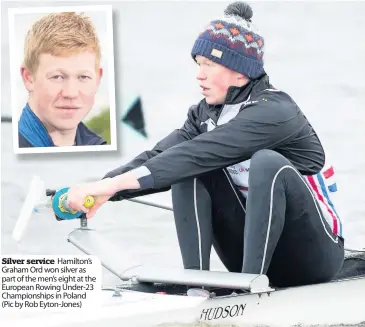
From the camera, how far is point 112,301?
4.28 feet

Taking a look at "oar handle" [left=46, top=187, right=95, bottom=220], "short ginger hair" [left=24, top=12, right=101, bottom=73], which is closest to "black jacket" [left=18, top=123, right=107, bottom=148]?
"short ginger hair" [left=24, top=12, right=101, bottom=73]

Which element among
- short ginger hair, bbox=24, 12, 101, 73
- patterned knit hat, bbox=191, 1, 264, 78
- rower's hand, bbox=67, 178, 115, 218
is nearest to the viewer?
rower's hand, bbox=67, 178, 115, 218

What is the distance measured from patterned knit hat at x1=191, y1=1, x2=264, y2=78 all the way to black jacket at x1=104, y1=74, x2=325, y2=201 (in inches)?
1.5

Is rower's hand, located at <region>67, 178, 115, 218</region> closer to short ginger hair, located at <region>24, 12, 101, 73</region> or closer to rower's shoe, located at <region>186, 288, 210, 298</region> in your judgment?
rower's shoe, located at <region>186, 288, 210, 298</region>

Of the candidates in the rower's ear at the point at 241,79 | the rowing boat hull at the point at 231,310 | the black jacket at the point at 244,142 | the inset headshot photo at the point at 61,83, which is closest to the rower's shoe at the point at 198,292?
the rowing boat hull at the point at 231,310

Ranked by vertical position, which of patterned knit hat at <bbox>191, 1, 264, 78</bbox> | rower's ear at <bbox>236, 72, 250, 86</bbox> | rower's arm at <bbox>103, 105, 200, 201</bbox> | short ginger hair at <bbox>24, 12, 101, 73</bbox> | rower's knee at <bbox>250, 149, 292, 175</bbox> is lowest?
rower's knee at <bbox>250, 149, 292, 175</bbox>

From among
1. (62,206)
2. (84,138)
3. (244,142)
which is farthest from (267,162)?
(84,138)

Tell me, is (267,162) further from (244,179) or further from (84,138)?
(84,138)

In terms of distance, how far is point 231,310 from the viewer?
4.10ft

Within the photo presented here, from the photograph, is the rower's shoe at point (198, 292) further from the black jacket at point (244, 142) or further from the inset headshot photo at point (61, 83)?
the inset headshot photo at point (61, 83)

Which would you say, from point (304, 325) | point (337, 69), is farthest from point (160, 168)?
point (337, 69)

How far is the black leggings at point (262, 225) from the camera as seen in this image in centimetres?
123

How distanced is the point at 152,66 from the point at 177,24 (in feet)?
0.38

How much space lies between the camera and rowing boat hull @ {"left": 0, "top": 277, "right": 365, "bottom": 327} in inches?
48.9
